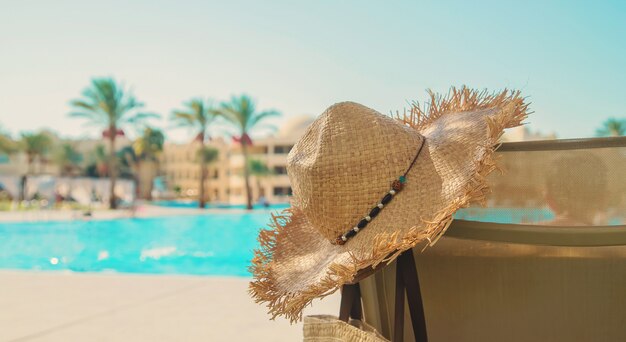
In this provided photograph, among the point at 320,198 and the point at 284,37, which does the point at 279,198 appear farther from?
the point at 320,198

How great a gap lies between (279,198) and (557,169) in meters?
44.0

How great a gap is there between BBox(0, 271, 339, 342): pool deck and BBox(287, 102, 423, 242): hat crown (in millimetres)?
1593

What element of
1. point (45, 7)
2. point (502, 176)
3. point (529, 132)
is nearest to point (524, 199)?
point (502, 176)

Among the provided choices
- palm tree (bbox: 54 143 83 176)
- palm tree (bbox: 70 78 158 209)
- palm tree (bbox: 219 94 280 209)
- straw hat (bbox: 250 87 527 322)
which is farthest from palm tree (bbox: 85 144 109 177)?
straw hat (bbox: 250 87 527 322)

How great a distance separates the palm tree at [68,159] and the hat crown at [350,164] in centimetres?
5226

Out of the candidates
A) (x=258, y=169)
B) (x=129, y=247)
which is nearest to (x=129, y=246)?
(x=129, y=247)

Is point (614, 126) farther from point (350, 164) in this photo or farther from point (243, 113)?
point (350, 164)

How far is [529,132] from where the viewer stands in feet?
139

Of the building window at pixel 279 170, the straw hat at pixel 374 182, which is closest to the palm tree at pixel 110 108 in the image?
the building window at pixel 279 170

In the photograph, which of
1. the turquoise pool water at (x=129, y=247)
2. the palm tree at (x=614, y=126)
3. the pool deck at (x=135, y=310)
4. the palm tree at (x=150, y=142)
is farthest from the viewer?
the palm tree at (x=150, y=142)

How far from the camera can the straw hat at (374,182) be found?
1.39 meters

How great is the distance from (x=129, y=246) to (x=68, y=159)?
40877mm

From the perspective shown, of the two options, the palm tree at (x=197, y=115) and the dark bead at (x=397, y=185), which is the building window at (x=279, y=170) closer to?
the palm tree at (x=197, y=115)

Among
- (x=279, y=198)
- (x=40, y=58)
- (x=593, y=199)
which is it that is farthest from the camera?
Answer: (x=279, y=198)
